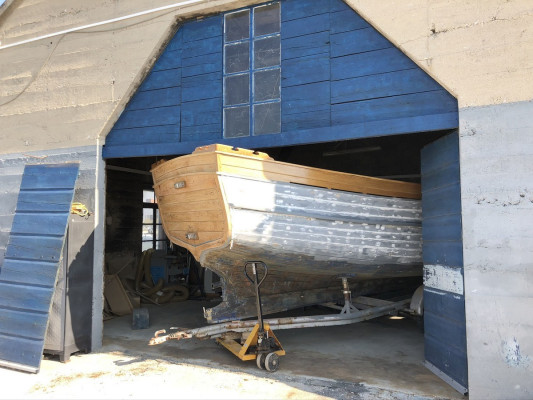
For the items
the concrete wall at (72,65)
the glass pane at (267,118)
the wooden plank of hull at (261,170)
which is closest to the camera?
the wooden plank of hull at (261,170)

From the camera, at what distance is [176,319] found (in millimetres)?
7301

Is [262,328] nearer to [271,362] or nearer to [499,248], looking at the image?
[271,362]

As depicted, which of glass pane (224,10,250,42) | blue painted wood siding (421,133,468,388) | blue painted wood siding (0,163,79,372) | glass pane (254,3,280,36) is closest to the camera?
blue painted wood siding (421,133,468,388)

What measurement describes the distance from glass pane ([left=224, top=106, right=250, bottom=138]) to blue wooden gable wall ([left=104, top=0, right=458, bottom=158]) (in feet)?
0.31

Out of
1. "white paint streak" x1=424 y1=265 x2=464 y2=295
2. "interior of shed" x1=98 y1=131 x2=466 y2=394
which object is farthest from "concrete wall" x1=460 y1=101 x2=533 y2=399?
"interior of shed" x1=98 y1=131 x2=466 y2=394

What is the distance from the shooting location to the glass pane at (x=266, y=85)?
16.4ft

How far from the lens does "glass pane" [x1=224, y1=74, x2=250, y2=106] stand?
5.14 metres

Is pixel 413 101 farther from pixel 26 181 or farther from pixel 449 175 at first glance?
pixel 26 181

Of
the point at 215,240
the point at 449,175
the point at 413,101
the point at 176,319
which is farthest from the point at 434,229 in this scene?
the point at 176,319

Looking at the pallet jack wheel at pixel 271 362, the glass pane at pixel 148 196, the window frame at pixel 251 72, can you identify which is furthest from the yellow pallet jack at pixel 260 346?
the glass pane at pixel 148 196

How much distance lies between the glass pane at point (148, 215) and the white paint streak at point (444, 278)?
782cm

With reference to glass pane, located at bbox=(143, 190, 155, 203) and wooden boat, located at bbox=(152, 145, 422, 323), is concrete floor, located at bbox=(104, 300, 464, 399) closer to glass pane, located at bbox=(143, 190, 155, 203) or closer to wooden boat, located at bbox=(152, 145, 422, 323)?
wooden boat, located at bbox=(152, 145, 422, 323)

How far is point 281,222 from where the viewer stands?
14.6ft

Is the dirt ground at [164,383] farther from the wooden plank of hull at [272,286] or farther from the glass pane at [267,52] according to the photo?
the glass pane at [267,52]
